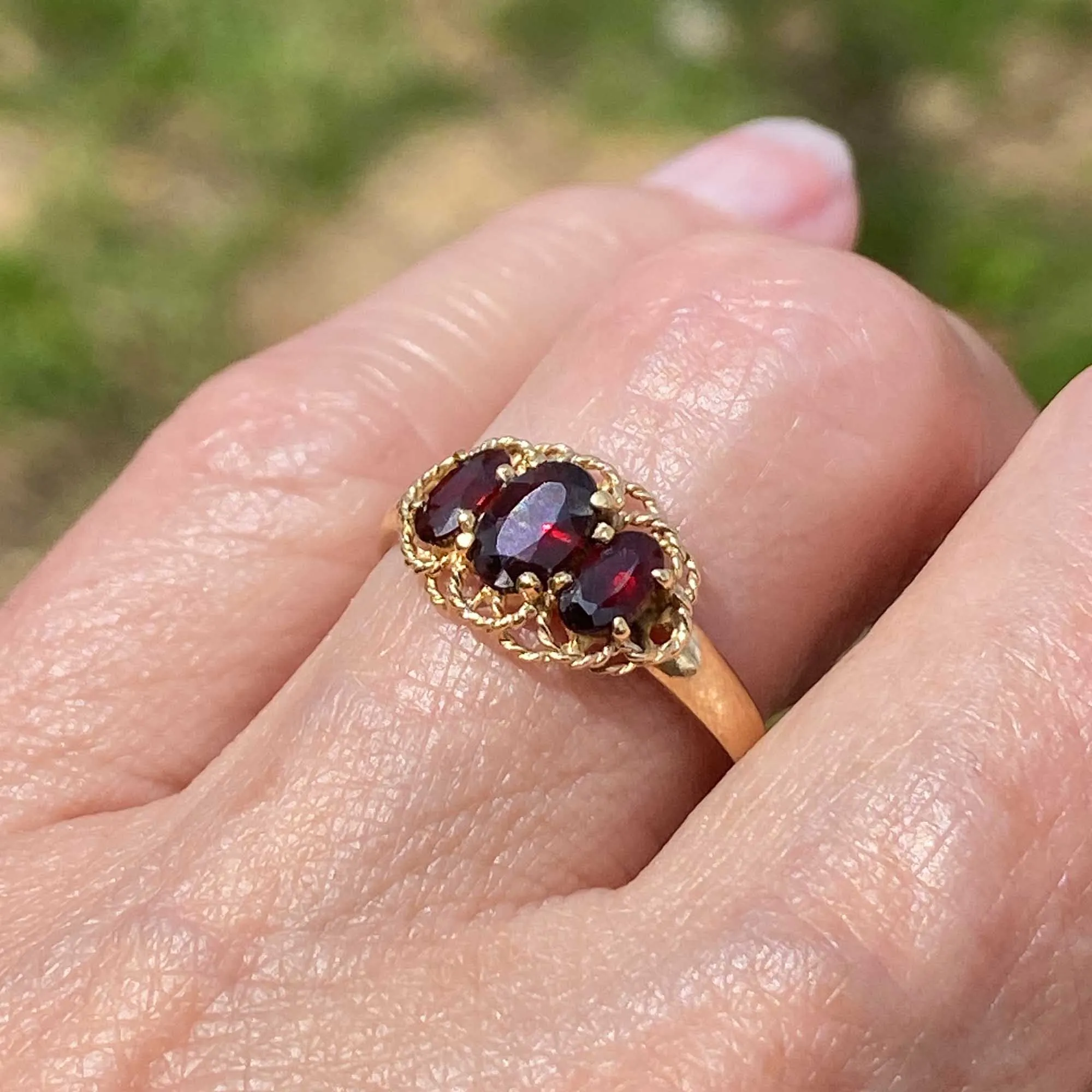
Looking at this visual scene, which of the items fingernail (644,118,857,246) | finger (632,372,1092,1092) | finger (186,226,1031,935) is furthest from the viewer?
fingernail (644,118,857,246)

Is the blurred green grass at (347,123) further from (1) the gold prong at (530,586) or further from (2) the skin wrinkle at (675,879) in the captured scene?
(1) the gold prong at (530,586)

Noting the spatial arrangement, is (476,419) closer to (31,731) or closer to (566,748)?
(566,748)

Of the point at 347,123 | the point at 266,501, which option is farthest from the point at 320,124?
the point at 266,501

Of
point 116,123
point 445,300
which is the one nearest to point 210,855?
point 445,300

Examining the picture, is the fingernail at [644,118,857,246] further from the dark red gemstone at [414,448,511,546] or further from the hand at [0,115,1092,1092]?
the dark red gemstone at [414,448,511,546]

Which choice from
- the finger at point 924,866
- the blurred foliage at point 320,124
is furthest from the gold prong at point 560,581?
the blurred foliage at point 320,124

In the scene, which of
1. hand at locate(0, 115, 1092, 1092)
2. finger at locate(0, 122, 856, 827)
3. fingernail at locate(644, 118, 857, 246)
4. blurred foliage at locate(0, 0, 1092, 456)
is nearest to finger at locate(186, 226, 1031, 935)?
hand at locate(0, 115, 1092, 1092)
